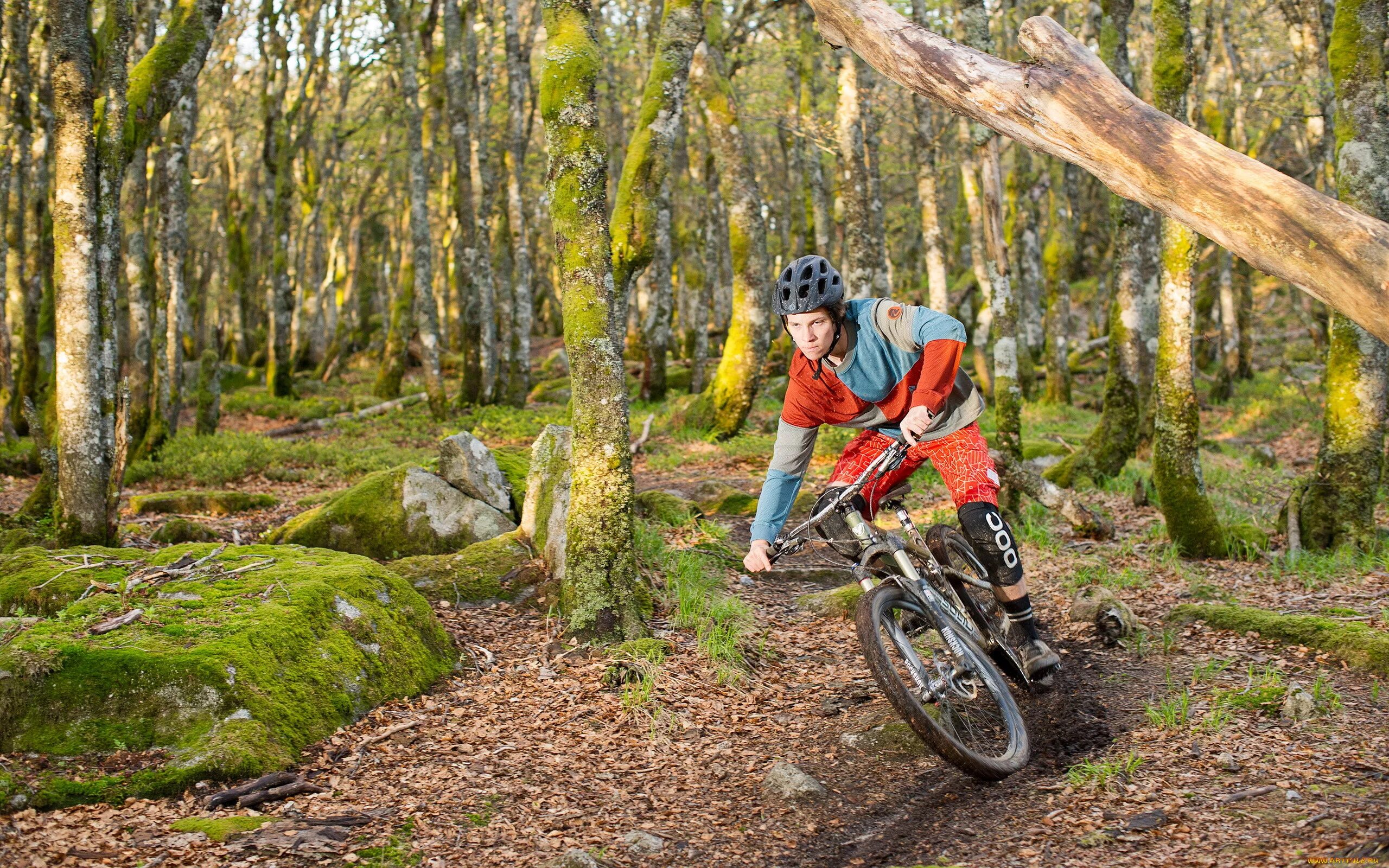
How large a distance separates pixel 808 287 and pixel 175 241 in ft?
50.7

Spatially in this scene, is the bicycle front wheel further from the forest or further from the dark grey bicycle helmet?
the dark grey bicycle helmet

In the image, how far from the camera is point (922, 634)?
478 centimetres

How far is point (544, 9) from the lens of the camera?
22.5ft

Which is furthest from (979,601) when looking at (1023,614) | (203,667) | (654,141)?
(654,141)

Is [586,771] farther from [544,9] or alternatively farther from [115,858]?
[544,9]

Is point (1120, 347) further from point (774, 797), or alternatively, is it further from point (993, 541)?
point (774, 797)

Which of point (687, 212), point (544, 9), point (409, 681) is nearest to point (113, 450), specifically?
point (409, 681)

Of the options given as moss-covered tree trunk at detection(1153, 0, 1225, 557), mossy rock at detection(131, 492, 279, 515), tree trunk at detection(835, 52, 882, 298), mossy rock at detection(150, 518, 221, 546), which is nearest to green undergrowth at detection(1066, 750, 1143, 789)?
moss-covered tree trunk at detection(1153, 0, 1225, 557)

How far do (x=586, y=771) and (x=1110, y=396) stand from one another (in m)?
8.80

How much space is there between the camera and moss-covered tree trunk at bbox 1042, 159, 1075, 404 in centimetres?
1839

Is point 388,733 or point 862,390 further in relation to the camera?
point 388,733

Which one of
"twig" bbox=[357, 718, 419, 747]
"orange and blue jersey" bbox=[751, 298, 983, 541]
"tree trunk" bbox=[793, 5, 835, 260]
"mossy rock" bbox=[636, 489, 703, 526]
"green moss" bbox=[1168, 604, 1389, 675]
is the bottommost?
"twig" bbox=[357, 718, 419, 747]

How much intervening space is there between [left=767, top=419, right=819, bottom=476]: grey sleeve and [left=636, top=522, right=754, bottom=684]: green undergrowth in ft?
6.04

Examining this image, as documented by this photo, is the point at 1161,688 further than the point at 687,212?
No
